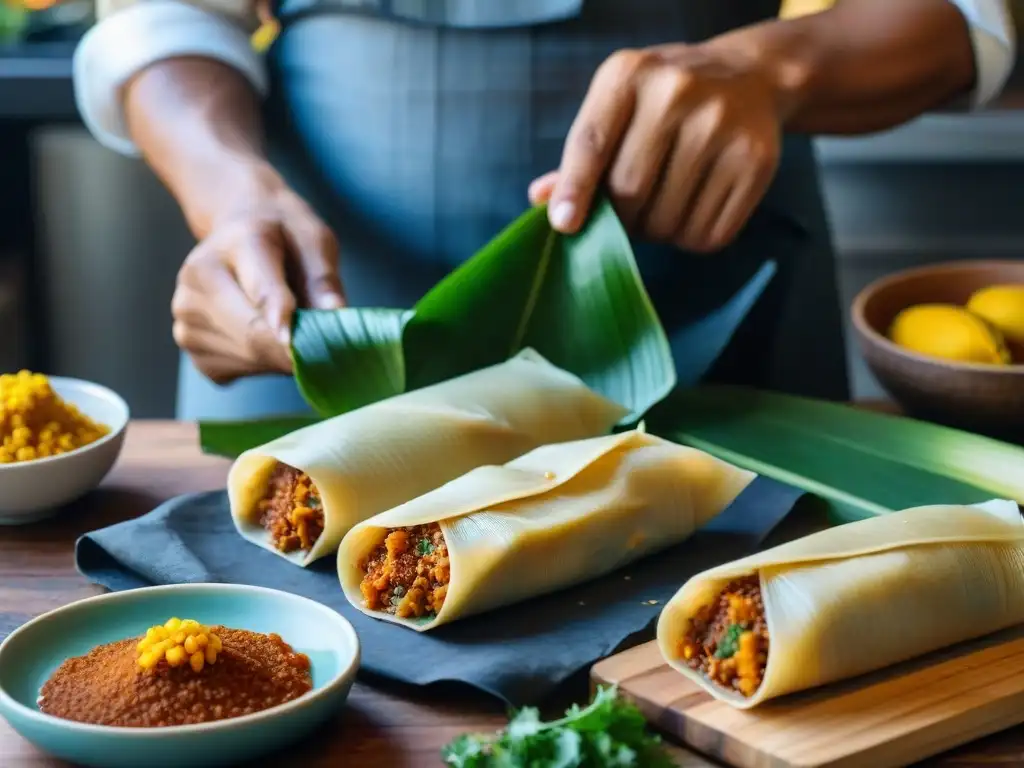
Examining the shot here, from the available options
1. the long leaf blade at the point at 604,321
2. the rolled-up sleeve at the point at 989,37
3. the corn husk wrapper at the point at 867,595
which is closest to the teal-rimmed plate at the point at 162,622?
the corn husk wrapper at the point at 867,595

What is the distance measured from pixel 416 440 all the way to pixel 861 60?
798 millimetres

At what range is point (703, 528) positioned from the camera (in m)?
1.38

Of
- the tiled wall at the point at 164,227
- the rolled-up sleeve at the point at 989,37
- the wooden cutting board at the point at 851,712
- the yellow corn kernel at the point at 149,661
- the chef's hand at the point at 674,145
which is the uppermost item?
the rolled-up sleeve at the point at 989,37

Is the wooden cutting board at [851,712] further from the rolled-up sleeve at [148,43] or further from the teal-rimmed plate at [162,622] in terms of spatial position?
the rolled-up sleeve at [148,43]

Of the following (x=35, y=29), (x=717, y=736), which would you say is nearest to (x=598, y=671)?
(x=717, y=736)

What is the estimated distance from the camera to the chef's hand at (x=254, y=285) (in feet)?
5.10

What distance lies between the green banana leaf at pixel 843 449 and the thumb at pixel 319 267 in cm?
39

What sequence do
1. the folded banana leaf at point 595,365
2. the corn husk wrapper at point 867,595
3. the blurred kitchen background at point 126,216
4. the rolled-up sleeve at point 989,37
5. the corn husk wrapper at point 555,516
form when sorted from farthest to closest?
the blurred kitchen background at point 126,216 → the rolled-up sleeve at point 989,37 → the folded banana leaf at point 595,365 → the corn husk wrapper at point 555,516 → the corn husk wrapper at point 867,595

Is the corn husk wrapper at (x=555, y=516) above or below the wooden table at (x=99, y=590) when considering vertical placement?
above

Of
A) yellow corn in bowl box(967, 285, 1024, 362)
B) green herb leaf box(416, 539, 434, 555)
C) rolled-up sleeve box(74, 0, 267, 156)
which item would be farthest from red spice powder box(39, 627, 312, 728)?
rolled-up sleeve box(74, 0, 267, 156)

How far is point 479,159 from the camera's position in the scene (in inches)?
70.5

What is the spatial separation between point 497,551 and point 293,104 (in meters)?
0.94

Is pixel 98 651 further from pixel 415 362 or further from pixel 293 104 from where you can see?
pixel 293 104

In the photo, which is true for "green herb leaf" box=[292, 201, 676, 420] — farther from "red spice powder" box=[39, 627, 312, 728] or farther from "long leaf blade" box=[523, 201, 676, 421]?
"red spice powder" box=[39, 627, 312, 728]
